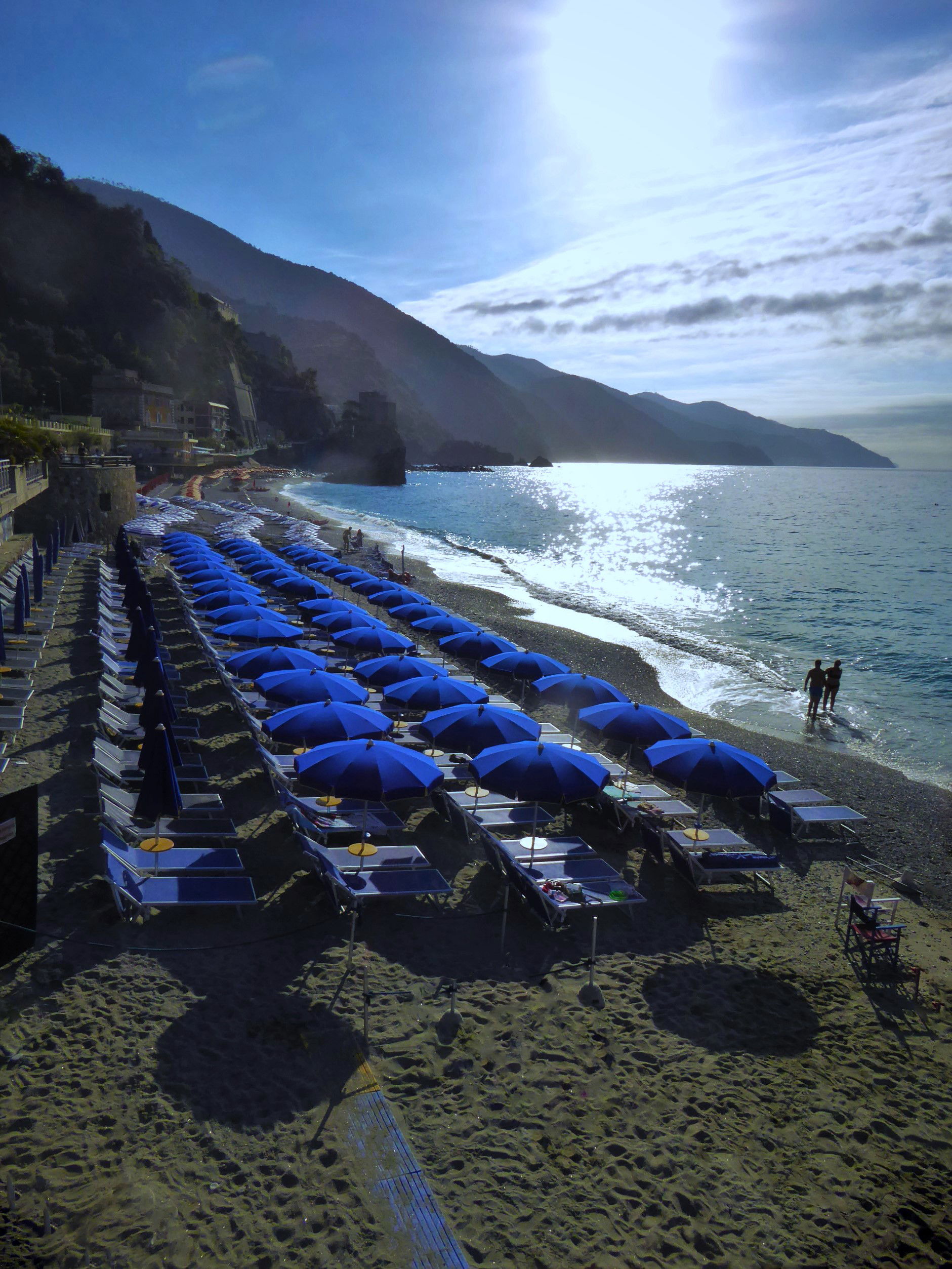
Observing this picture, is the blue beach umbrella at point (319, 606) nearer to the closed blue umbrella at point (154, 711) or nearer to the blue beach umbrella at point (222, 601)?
the blue beach umbrella at point (222, 601)

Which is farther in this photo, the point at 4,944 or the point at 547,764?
the point at 547,764

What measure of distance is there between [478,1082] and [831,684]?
15.9m

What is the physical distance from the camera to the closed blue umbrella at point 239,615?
14789 mm

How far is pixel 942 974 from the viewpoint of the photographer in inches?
294

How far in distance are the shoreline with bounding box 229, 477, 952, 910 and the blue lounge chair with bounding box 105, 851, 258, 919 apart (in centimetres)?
803

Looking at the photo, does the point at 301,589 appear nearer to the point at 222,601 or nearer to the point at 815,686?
the point at 222,601

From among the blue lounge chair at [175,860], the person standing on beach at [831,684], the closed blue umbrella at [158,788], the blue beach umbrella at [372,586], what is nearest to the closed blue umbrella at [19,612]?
the blue beach umbrella at [372,586]

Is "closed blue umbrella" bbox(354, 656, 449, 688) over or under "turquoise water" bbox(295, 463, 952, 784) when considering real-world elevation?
over

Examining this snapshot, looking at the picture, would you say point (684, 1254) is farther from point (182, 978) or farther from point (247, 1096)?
point (182, 978)

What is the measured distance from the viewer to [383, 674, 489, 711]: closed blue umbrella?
35.5ft

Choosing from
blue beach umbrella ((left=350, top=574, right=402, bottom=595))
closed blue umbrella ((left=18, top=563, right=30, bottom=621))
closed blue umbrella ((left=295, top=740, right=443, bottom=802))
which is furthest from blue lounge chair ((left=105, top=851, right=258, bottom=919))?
blue beach umbrella ((left=350, top=574, right=402, bottom=595))

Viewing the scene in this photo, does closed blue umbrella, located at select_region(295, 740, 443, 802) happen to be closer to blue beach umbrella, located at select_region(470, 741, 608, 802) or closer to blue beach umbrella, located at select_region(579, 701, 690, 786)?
blue beach umbrella, located at select_region(470, 741, 608, 802)

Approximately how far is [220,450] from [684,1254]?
100m

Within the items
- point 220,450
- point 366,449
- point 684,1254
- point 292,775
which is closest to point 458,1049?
point 684,1254
